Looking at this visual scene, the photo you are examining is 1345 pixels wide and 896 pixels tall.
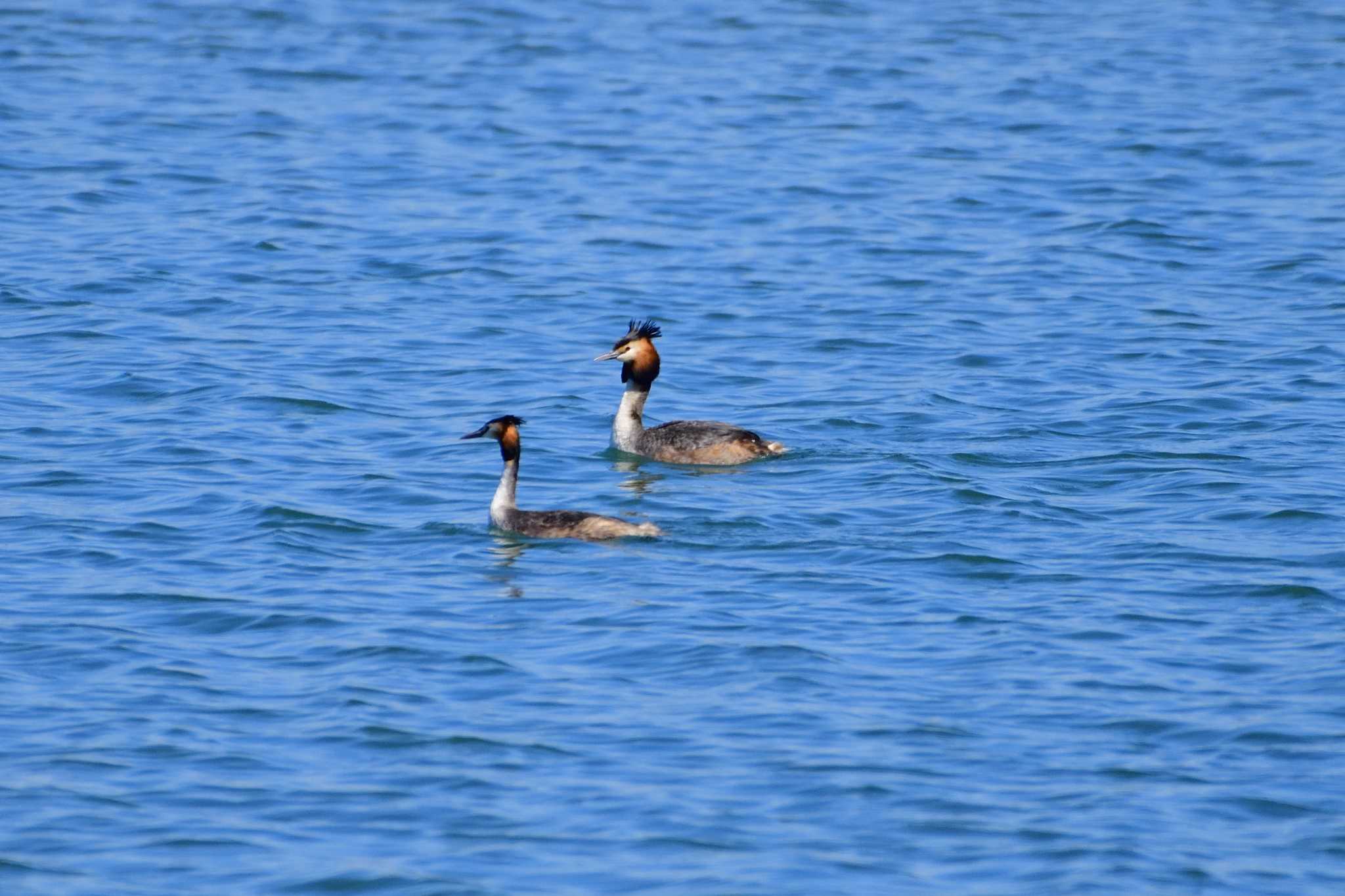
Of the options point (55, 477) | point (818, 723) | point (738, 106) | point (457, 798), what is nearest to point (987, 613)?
point (818, 723)

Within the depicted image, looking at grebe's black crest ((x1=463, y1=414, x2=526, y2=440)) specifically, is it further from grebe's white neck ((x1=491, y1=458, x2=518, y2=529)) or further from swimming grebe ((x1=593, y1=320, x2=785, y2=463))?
swimming grebe ((x1=593, y1=320, x2=785, y2=463))

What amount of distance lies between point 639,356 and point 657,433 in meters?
0.98

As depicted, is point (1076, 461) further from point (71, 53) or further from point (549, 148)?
point (71, 53)

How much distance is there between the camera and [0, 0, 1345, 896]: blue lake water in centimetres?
1025

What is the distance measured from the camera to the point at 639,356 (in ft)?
59.5

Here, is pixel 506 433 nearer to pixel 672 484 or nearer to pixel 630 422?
pixel 672 484

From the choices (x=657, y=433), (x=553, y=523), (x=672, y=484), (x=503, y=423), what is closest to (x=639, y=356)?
(x=657, y=433)

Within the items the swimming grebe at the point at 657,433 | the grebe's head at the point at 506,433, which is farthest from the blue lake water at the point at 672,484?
the grebe's head at the point at 506,433

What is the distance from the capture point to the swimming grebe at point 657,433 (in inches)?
664

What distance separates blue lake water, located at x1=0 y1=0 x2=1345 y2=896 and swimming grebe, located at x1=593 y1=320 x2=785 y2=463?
0.17 meters

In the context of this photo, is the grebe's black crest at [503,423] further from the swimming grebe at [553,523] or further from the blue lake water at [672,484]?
the blue lake water at [672,484]

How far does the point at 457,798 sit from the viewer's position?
10.4 meters

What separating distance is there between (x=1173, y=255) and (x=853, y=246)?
3943 mm

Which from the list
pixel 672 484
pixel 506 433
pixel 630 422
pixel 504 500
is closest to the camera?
pixel 504 500
